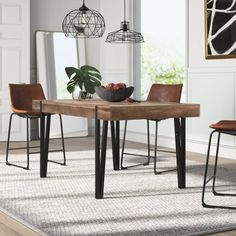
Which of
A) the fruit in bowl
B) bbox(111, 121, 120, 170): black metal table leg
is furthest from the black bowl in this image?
bbox(111, 121, 120, 170): black metal table leg

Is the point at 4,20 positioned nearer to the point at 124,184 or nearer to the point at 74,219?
the point at 124,184

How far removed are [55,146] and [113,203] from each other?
11.1 feet

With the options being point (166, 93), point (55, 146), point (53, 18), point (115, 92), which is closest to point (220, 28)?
point (166, 93)

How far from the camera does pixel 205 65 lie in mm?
6520

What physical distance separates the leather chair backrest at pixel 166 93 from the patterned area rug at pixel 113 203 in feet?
2.30

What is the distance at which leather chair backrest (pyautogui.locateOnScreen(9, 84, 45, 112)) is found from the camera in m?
5.83

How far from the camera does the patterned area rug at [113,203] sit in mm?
3225

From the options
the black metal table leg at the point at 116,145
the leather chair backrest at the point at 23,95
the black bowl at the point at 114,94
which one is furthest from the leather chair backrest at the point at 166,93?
the leather chair backrest at the point at 23,95

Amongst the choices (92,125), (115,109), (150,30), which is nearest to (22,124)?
(92,125)

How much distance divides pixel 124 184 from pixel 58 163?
4.09 feet

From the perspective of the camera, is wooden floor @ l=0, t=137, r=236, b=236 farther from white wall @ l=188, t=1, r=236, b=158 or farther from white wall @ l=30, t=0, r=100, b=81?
white wall @ l=30, t=0, r=100, b=81

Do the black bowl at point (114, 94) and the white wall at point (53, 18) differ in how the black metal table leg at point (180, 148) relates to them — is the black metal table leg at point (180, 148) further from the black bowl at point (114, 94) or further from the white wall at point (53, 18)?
the white wall at point (53, 18)

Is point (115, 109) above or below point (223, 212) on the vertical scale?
above

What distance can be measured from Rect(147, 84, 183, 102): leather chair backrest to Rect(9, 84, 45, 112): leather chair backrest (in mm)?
Result: 1267
